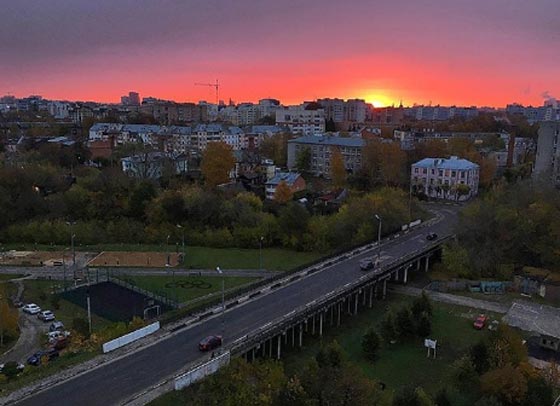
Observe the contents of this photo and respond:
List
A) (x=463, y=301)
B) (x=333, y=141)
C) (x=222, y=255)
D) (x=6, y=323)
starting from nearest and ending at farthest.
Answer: (x=6, y=323) < (x=463, y=301) < (x=222, y=255) < (x=333, y=141)

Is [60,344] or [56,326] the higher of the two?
[60,344]

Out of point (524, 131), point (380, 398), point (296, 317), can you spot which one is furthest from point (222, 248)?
point (524, 131)

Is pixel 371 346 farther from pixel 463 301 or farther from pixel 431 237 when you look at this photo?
pixel 431 237

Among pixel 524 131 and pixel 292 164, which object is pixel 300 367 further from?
pixel 524 131

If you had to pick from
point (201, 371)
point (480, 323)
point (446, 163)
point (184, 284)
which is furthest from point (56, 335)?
point (446, 163)

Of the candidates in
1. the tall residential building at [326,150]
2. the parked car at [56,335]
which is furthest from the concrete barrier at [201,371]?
the tall residential building at [326,150]

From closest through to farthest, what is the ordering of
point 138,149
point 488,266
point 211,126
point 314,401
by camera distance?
point 314,401 → point 488,266 → point 138,149 → point 211,126
